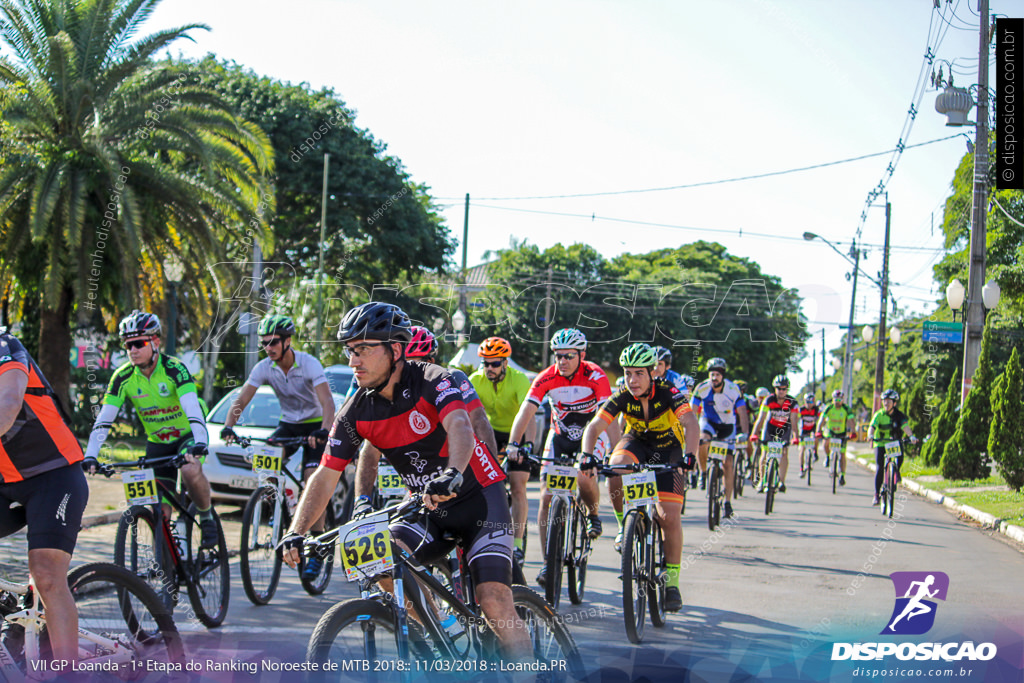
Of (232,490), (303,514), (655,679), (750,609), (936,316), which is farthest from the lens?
(936,316)

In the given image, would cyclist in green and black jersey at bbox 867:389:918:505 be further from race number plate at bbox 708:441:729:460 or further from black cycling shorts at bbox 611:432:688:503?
black cycling shorts at bbox 611:432:688:503

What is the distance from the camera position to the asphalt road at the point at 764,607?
20.0ft

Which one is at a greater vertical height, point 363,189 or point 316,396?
point 363,189

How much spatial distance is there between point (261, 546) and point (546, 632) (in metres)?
3.86

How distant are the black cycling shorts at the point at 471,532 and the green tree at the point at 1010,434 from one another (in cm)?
1495

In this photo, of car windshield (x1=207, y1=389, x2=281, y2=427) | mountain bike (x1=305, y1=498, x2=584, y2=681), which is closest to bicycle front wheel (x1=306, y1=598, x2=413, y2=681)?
mountain bike (x1=305, y1=498, x2=584, y2=681)

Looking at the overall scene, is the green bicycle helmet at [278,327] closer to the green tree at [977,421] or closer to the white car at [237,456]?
the white car at [237,456]

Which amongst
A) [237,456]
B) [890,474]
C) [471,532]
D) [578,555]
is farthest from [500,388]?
[890,474]

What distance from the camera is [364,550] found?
389 cm

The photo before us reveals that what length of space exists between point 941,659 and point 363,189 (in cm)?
2833

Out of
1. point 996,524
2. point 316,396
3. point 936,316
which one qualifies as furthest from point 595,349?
point 316,396

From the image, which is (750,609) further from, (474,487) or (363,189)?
(363,189)

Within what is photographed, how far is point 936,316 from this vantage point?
35.4 m

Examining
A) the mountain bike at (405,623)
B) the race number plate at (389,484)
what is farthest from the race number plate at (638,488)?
the mountain bike at (405,623)
